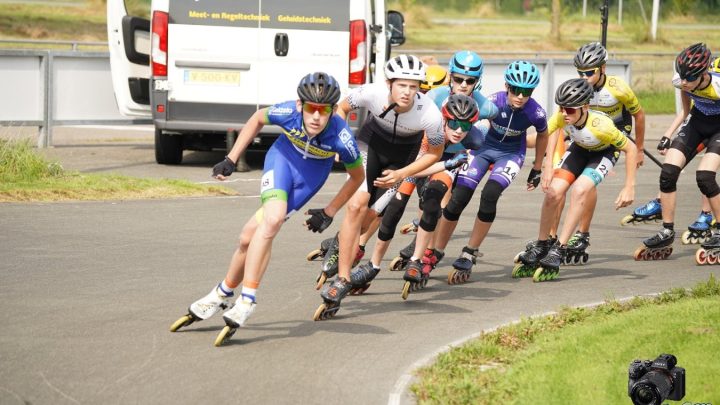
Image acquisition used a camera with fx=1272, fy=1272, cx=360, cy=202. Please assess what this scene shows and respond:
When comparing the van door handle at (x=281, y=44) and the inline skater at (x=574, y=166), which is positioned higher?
the van door handle at (x=281, y=44)

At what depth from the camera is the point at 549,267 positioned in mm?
11828

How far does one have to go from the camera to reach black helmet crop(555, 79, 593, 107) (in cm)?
1178

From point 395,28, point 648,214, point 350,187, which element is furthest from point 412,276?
point 395,28

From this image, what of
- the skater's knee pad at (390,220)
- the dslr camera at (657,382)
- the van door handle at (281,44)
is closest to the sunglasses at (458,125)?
the skater's knee pad at (390,220)

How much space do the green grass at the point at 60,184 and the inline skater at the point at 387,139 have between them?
6.15m

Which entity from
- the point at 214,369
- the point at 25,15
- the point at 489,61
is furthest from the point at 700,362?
the point at 25,15

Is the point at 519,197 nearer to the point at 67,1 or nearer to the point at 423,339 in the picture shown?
the point at 423,339

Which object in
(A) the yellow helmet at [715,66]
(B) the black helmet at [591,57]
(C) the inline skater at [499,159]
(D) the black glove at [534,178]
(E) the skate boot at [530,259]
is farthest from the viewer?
(A) the yellow helmet at [715,66]

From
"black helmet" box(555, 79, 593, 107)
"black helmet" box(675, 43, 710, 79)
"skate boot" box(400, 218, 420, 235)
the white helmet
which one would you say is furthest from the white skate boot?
"black helmet" box(675, 43, 710, 79)

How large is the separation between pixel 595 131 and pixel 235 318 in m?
4.84

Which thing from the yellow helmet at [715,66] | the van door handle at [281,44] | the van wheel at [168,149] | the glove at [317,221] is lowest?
the van wheel at [168,149]

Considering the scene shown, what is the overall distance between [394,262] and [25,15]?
142ft

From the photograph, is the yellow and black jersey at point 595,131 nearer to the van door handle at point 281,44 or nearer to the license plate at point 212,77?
the van door handle at point 281,44

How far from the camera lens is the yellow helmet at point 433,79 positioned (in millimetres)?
13047
